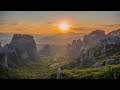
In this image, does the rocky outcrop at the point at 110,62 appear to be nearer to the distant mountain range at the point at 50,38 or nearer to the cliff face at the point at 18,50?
the distant mountain range at the point at 50,38

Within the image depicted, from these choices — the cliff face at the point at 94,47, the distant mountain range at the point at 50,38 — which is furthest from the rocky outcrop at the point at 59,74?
the distant mountain range at the point at 50,38

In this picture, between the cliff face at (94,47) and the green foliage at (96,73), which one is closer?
the green foliage at (96,73)

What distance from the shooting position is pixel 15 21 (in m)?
7.04

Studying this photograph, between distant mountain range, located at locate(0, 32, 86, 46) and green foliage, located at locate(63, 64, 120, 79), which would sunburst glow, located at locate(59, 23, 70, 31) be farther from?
green foliage, located at locate(63, 64, 120, 79)

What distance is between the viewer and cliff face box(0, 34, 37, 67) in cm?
693

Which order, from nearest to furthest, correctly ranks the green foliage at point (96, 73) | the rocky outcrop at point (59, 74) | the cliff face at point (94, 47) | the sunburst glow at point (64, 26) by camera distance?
the green foliage at point (96, 73) < the rocky outcrop at point (59, 74) < the cliff face at point (94, 47) < the sunburst glow at point (64, 26)

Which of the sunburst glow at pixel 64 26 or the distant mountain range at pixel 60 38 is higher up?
the sunburst glow at pixel 64 26

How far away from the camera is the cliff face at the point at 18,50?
693 centimetres

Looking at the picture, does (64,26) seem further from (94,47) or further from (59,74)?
(59,74)

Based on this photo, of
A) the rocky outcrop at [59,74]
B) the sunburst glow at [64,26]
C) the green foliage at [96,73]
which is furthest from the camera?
the sunburst glow at [64,26]

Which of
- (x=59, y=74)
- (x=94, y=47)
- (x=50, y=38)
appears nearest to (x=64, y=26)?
(x=50, y=38)

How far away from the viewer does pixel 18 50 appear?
23.2ft
